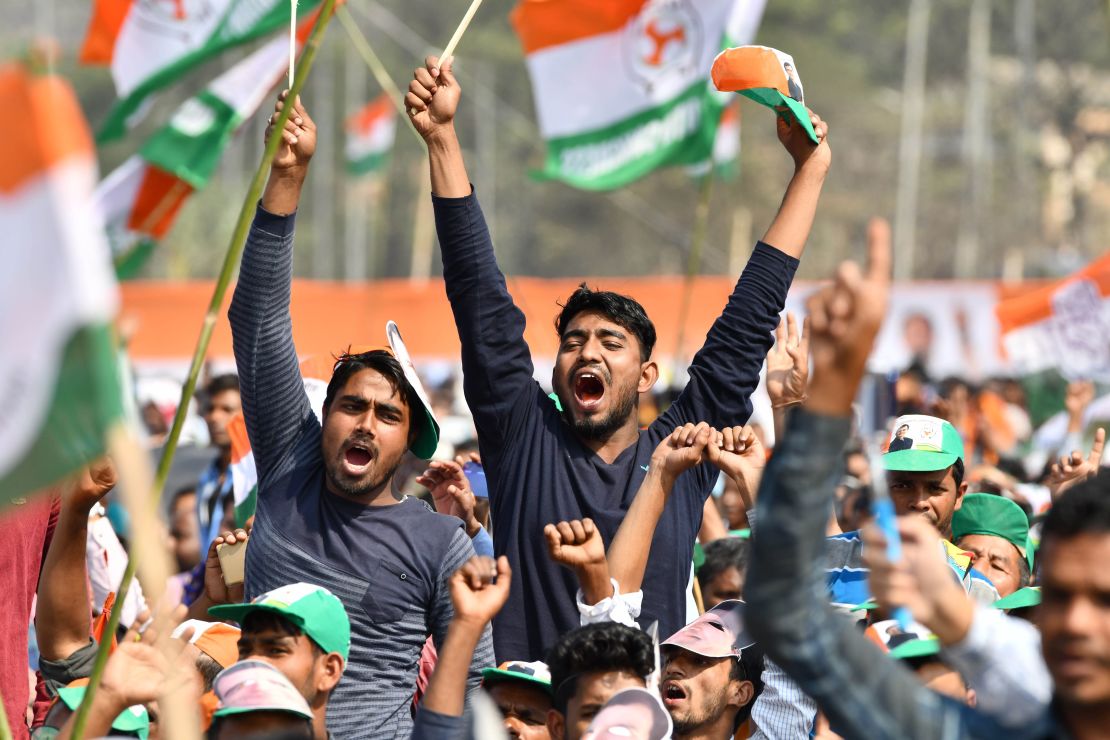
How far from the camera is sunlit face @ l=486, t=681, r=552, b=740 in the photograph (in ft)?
13.9

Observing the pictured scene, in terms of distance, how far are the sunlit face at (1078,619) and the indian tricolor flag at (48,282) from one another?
1344mm

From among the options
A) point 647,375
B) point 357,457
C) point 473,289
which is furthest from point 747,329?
point 357,457

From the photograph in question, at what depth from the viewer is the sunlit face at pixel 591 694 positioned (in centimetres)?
383

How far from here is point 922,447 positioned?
566cm

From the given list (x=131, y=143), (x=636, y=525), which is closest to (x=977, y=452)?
(x=636, y=525)

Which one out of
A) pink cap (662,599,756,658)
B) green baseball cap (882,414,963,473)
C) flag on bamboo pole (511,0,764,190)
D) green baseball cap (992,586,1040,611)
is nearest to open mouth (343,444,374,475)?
pink cap (662,599,756,658)

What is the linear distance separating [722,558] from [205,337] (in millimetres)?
2969

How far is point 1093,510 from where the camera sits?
2.61 m

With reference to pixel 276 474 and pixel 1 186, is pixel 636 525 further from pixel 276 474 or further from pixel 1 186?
pixel 1 186

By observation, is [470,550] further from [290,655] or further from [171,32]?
[171,32]

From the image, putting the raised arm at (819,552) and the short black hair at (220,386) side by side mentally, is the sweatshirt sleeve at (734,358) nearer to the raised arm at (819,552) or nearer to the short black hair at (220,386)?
the raised arm at (819,552)

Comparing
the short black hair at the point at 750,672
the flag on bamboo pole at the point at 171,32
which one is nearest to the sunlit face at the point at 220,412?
the flag on bamboo pole at the point at 171,32

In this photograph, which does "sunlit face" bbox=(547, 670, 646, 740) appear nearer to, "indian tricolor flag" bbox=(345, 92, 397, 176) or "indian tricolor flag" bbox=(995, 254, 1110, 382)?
"indian tricolor flag" bbox=(995, 254, 1110, 382)

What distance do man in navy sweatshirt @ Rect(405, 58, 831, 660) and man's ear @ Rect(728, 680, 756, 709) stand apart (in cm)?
23
